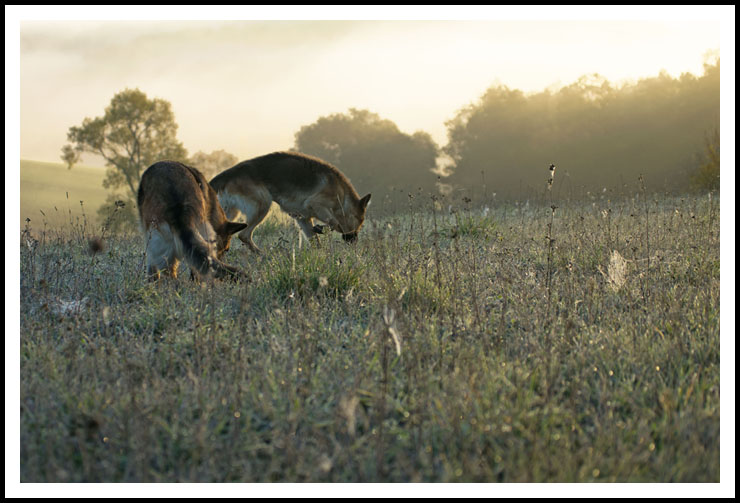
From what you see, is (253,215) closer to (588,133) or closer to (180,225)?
(180,225)

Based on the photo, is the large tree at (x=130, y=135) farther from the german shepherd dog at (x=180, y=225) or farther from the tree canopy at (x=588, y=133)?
the german shepherd dog at (x=180, y=225)

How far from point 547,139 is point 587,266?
57.5 feet

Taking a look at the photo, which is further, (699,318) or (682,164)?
(682,164)

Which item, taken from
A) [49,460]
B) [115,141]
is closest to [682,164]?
[49,460]

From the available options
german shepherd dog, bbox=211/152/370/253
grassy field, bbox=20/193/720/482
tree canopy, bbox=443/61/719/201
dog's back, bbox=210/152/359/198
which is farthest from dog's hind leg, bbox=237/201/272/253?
tree canopy, bbox=443/61/719/201

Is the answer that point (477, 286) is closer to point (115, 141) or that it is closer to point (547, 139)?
point (547, 139)

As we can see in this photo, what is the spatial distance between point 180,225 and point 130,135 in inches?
958

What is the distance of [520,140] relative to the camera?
885 inches

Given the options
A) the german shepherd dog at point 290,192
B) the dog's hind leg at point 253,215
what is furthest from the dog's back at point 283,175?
the dog's hind leg at point 253,215

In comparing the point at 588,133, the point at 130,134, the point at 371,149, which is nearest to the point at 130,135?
the point at 130,134

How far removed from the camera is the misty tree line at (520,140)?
20.7 metres

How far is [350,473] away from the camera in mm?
2221

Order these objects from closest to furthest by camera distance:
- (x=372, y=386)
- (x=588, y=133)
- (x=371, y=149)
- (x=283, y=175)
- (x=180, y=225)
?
(x=372, y=386) < (x=180, y=225) < (x=283, y=175) < (x=588, y=133) < (x=371, y=149)

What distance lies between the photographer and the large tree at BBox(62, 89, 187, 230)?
85.1ft
